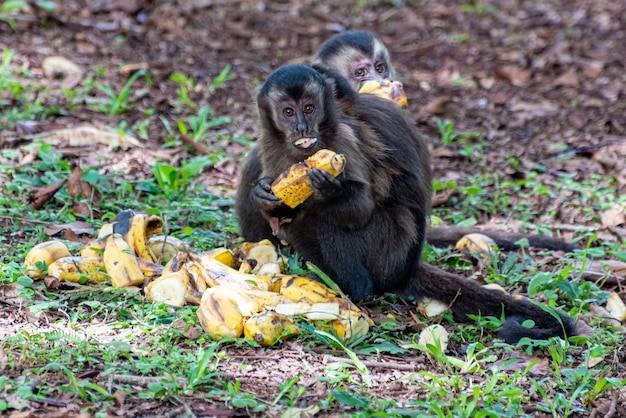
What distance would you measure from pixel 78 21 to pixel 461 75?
155 inches

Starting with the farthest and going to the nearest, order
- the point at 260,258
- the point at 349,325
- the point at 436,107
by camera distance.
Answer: the point at 436,107 → the point at 260,258 → the point at 349,325

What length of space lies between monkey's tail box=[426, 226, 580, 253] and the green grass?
0.34 ft

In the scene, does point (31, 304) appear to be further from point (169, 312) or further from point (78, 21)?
point (78, 21)

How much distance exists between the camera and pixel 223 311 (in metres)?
3.88

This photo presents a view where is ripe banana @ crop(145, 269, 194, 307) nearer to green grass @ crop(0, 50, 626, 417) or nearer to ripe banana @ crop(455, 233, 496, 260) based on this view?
green grass @ crop(0, 50, 626, 417)

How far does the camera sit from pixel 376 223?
468cm

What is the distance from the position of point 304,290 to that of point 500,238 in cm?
177

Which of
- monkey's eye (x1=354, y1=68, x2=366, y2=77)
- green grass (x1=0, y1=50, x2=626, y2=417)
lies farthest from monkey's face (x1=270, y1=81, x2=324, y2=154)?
monkey's eye (x1=354, y1=68, x2=366, y2=77)

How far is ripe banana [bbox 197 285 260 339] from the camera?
385 centimetres

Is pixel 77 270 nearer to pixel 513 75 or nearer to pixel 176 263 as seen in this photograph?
pixel 176 263

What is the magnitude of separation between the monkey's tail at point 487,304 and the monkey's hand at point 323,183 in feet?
2.36

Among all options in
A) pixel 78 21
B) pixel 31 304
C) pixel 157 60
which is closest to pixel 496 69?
pixel 157 60

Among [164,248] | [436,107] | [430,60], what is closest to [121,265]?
[164,248]

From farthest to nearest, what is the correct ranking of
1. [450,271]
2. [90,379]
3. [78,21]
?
[78,21]
[450,271]
[90,379]
